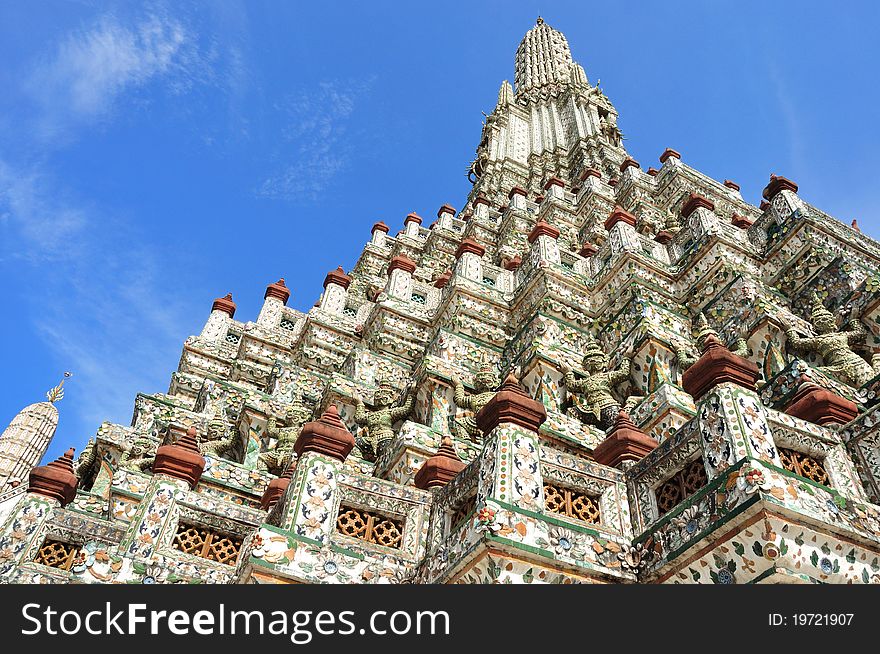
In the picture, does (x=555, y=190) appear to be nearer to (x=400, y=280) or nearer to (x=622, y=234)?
(x=400, y=280)

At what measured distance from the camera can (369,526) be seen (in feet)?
22.3

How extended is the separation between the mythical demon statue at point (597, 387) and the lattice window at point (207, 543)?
5578mm

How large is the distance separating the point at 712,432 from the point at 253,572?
3.90 metres

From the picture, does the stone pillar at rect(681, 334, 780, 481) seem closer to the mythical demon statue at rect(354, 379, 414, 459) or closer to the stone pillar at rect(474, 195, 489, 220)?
the mythical demon statue at rect(354, 379, 414, 459)

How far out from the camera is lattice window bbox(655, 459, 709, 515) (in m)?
5.79

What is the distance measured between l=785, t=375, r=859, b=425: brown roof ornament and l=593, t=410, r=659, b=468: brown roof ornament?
1377 mm

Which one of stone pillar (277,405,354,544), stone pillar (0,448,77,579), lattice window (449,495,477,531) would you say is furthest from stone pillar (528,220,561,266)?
stone pillar (0,448,77,579)

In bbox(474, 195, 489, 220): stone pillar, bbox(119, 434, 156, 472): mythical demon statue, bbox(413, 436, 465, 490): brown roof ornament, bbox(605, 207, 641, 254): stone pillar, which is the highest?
bbox(474, 195, 489, 220): stone pillar

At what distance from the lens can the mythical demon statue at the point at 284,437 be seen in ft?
38.2

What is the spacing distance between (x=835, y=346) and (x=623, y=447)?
4490 millimetres

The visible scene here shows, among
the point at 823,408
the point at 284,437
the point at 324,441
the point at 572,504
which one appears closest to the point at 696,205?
the point at 284,437

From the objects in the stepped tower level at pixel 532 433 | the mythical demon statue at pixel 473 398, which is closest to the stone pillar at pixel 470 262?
the stepped tower level at pixel 532 433

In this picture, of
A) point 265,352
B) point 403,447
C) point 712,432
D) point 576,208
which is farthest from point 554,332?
point 576,208

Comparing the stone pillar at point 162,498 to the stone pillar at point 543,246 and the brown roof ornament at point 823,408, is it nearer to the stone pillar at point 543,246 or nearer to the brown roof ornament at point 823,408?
the brown roof ornament at point 823,408
